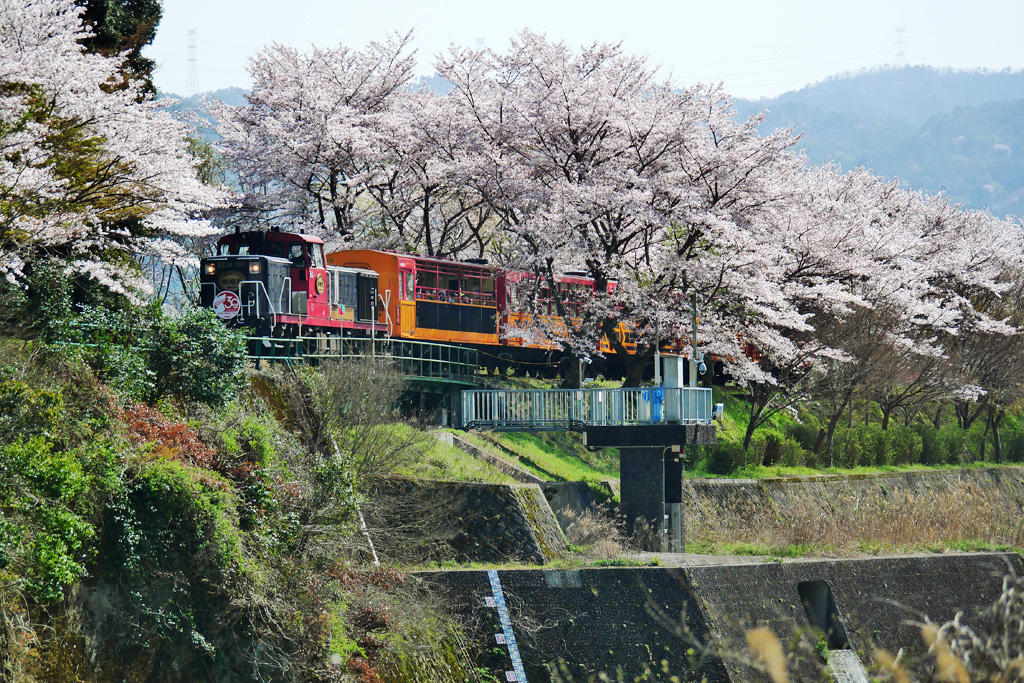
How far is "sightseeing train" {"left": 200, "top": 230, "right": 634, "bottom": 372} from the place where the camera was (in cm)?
2894

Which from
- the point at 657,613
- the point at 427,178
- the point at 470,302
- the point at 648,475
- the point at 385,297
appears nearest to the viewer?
the point at 657,613

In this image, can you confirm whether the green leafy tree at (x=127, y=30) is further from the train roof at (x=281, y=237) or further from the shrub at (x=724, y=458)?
the shrub at (x=724, y=458)

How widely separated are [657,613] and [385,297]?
45.4 feet

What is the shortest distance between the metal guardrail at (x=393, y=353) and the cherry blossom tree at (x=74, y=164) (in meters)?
2.63

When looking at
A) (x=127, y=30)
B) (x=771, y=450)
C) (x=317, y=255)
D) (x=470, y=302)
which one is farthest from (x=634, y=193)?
(x=127, y=30)

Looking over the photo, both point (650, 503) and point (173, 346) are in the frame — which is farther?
point (650, 503)

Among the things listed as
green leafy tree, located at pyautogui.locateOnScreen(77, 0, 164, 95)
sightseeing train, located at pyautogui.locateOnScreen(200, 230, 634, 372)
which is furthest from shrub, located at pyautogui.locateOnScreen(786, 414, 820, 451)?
green leafy tree, located at pyautogui.locateOnScreen(77, 0, 164, 95)

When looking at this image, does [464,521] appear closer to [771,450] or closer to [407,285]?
[407,285]

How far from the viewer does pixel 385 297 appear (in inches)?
1266

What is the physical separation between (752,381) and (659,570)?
57.6ft

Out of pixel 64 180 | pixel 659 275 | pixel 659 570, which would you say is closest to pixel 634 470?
pixel 659 570

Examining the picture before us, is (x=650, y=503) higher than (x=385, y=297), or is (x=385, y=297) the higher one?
(x=385, y=297)

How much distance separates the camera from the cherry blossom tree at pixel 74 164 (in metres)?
20.7

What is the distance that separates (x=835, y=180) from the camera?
167 feet
